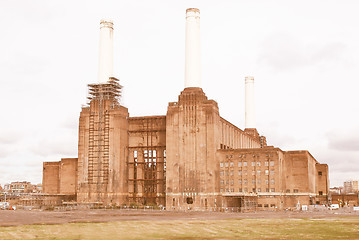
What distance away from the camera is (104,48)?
401 ft

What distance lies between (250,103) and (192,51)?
55.4 meters

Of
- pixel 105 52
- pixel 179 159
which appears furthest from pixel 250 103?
pixel 105 52

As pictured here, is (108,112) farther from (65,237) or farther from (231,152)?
(65,237)

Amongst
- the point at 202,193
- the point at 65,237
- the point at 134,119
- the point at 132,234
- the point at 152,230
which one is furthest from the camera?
the point at 134,119

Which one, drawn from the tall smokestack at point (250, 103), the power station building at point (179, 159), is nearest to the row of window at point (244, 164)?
the power station building at point (179, 159)

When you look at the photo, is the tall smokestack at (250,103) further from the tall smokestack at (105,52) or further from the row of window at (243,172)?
the tall smokestack at (105,52)

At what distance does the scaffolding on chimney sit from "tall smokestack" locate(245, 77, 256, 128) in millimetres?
60218

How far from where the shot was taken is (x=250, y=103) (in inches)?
6432

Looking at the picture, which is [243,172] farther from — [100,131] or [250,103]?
[250,103]

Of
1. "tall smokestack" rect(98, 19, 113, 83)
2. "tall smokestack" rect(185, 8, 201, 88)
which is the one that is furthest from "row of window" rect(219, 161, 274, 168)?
"tall smokestack" rect(98, 19, 113, 83)

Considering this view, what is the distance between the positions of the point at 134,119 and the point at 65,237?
86.1 m

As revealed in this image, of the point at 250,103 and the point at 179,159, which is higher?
the point at 250,103

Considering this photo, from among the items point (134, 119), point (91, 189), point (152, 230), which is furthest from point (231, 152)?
point (152, 230)

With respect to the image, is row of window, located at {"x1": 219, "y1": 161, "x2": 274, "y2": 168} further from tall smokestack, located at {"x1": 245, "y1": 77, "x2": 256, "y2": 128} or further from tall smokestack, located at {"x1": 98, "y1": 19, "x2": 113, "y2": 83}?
tall smokestack, located at {"x1": 245, "y1": 77, "x2": 256, "y2": 128}
